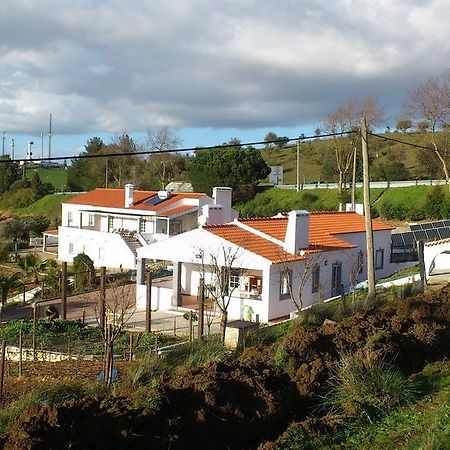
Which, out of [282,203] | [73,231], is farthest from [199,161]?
[73,231]

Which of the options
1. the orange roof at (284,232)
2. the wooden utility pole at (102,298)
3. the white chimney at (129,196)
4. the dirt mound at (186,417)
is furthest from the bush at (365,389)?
the white chimney at (129,196)

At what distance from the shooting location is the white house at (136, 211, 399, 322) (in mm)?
23047

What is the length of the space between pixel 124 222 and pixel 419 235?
64.2 ft

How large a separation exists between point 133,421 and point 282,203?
182ft

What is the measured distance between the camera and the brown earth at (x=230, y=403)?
6.31m

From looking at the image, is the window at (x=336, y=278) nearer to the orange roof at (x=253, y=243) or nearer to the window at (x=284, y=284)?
the orange roof at (x=253, y=243)

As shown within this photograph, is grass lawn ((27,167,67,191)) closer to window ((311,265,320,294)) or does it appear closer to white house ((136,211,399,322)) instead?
white house ((136,211,399,322))

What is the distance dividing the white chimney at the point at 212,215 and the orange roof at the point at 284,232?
2134mm

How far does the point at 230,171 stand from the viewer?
64250 millimetres

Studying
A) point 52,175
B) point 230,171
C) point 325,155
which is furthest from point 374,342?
point 52,175

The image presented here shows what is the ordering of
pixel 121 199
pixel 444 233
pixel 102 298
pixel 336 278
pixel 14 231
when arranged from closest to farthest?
pixel 102 298
pixel 336 278
pixel 444 233
pixel 121 199
pixel 14 231

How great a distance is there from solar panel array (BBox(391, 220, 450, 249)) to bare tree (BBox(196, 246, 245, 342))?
39.3 feet

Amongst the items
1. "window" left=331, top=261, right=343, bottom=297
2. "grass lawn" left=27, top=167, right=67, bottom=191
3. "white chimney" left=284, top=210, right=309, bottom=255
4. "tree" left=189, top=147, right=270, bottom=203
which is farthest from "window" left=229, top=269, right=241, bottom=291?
"grass lawn" left=27, top=167, right=67, bottom=191

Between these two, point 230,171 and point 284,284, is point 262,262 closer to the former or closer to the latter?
point 284,284
